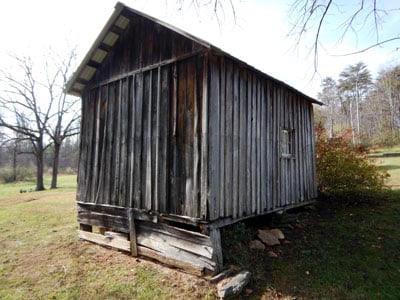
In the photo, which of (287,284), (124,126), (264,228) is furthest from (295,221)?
(124,126)

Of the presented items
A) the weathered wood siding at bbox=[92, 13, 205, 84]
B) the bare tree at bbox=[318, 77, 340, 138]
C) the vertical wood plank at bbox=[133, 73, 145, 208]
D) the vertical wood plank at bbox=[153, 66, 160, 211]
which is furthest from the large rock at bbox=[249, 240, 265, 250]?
the bare tree at bbox=[318, 77, 340, 138]

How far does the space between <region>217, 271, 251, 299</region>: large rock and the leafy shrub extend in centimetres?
705

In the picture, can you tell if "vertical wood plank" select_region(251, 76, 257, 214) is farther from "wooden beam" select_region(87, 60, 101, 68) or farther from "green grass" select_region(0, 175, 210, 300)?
"wooden beam" select_region(87, 60, 101, 68)

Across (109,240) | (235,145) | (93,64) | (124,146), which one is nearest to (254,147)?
(235,145)

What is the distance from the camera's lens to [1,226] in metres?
8.99

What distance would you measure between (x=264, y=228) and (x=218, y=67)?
4.63 metres

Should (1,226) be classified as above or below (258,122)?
below

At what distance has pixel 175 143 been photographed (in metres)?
5.41

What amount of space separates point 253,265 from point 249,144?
271 cm

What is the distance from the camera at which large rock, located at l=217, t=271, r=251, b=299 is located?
4.20 meters

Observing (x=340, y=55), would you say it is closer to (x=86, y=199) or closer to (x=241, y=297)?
(x=241, y=297)

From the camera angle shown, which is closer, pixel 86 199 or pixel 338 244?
pixel 338 244

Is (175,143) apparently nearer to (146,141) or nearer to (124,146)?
(146,141)

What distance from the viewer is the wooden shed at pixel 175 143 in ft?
16.5
